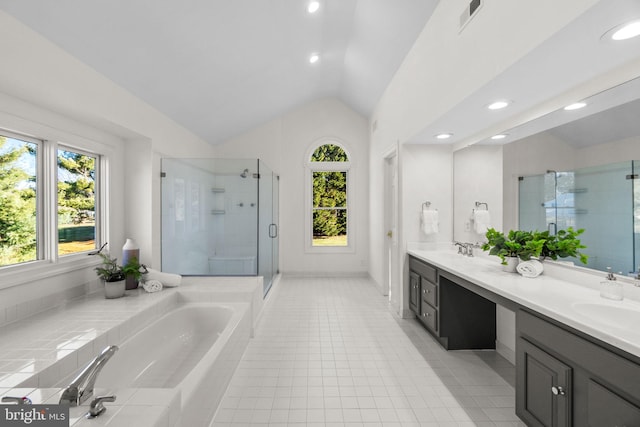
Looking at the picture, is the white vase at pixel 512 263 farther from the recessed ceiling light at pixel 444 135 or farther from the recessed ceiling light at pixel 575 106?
the recessed ceiling light at pixel 444 135

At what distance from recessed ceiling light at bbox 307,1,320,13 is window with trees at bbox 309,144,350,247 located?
2.77 meters

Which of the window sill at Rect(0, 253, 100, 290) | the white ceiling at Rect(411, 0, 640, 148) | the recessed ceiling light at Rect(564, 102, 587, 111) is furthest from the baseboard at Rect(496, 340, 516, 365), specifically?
the window sill at Rect(0, 253, 100, 290)

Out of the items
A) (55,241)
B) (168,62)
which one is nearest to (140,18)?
(168,62)

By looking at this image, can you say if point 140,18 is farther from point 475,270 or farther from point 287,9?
point 475,270

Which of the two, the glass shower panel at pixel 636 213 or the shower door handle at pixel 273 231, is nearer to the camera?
the glass shower panel at pixel 636 213

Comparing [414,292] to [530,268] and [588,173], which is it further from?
[588,173]

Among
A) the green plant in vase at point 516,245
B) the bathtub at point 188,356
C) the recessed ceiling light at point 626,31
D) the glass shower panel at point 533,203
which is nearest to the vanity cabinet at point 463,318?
the green plant in vase at point 516,245

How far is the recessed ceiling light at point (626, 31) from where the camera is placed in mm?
1248

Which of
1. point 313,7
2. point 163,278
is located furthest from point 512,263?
point 163,278

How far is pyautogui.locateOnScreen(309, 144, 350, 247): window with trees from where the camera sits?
5.71 metres

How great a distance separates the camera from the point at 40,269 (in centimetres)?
229

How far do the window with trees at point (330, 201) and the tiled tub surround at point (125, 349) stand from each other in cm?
276

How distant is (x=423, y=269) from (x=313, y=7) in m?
2.80

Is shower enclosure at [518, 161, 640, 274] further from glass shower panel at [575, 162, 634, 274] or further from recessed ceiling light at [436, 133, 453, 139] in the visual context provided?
recessed ceiling light at [436, 133, 453, 139]
